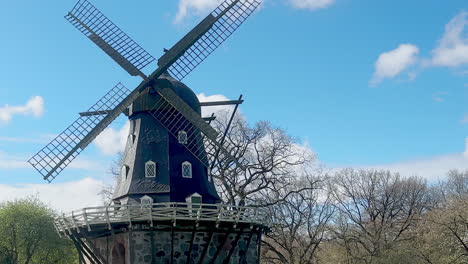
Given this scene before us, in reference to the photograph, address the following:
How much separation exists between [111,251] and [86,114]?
5.70 m

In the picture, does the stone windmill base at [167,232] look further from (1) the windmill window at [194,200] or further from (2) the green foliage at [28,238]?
(2) the green foliage at [28,238]

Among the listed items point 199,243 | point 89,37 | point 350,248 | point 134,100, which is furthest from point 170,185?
point 350,248

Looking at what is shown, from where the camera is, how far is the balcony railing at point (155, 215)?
61.2 ft

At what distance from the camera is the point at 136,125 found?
21922 mm

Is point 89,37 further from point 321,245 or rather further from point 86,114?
point 321,245

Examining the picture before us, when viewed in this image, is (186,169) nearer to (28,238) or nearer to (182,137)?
(182,137)

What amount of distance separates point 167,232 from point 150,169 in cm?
264

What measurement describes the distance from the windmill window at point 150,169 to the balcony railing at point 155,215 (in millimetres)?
1303

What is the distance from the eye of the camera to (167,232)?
1942 cm

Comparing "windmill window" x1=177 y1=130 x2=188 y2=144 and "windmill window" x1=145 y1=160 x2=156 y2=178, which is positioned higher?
"windmill window" x1=177 y1=130 x2=188 y2=144

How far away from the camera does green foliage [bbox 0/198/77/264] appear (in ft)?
112

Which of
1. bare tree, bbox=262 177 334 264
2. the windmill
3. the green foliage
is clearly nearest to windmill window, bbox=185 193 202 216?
the windmill

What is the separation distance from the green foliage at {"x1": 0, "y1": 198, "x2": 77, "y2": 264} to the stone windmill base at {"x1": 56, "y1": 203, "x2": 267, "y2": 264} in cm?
1453

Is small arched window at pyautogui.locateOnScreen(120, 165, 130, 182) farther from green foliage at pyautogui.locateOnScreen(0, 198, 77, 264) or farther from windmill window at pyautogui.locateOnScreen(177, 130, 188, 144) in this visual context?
green foliage at pyautogui.locateOnScreen(0, 198, 77, 264)
